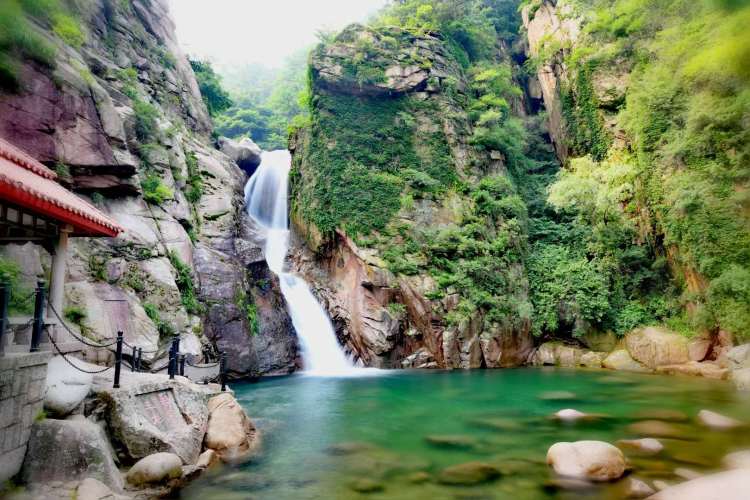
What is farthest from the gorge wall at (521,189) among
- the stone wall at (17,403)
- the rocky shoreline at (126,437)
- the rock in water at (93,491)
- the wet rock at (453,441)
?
the stone wall at (17,403)

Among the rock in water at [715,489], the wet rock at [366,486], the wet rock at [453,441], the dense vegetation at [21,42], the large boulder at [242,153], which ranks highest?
the large boulder at [242,153]

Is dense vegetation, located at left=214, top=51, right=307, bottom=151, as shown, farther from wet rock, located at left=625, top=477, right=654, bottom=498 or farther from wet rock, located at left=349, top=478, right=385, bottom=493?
wet rock, located at left=625, top=477, right=654, bottom=498

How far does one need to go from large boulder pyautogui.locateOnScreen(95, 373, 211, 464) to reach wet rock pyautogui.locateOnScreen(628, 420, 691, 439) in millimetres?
8685

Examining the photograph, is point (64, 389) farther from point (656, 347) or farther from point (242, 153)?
point (242, 153)

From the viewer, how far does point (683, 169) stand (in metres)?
17.7

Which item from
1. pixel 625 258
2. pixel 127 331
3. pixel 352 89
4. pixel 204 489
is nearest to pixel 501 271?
pixel 625 258

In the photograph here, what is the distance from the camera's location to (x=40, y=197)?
6.13 m

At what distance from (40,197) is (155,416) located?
12.8 ft

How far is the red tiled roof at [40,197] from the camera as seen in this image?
573 cm

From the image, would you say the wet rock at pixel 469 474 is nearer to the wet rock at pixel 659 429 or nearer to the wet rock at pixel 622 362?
the wet rock at pixel 659 429

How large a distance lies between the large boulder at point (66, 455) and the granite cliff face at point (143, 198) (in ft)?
17.9

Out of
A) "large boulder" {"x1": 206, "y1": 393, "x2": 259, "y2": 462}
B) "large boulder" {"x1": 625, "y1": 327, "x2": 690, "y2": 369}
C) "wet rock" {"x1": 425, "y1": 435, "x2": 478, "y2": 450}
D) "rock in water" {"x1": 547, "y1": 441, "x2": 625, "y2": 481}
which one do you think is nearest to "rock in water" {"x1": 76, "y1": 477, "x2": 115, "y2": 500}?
"large boulder" {"x1": 206, "y1": 393, "x2": 259, "y2": 462}

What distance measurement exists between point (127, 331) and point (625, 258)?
20.8 meters

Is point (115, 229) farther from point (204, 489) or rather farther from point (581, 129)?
point (581, 129)
